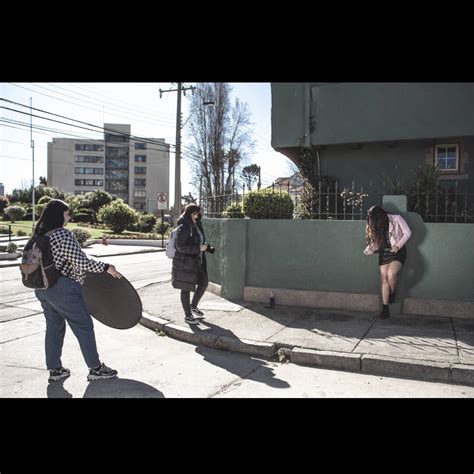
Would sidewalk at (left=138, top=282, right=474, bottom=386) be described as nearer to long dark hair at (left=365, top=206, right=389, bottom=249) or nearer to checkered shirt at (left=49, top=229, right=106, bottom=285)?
long dark hair at (left=365, top=206, right=389, bottom=249)

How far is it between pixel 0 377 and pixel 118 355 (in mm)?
1376

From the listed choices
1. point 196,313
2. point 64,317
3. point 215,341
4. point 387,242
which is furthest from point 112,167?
point 64,317

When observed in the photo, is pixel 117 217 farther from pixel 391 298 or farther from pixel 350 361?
pixel 350 361

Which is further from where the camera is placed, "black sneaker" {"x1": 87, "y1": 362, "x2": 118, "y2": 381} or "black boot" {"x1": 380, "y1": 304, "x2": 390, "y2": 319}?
"black boot" {"x1": 380, "y1": 304, "x2": 390, "y2": 319}

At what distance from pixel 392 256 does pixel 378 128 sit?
4.60 m

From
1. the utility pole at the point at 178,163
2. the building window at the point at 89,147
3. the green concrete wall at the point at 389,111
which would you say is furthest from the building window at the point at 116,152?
the green concrete wall at the point at 389,111

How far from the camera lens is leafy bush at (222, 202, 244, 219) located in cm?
967

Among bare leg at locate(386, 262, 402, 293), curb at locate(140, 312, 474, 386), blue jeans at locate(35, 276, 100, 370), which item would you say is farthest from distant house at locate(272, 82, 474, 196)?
blue jeans at locate(35, 276, 100, 370)

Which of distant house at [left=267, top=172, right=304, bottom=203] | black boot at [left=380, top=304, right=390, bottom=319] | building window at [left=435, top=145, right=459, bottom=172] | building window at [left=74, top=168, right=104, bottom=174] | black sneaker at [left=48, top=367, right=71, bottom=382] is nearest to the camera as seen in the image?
black sneaker at [left=48, top=367, right=71, bottom=382]

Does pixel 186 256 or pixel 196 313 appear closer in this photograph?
pixel 186 256

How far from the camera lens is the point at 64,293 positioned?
459 centimetres

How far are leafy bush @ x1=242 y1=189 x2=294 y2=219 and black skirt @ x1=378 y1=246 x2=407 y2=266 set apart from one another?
2.20 meters
